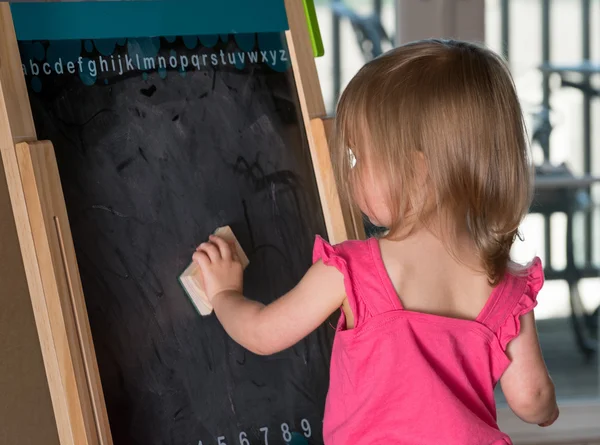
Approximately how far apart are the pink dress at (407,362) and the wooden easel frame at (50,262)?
1.13ft

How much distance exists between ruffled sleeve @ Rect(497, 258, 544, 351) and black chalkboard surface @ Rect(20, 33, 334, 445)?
34cm

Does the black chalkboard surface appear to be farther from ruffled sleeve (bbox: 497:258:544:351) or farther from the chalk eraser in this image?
ruffled sleeve (bbox: 497:258:544:351)

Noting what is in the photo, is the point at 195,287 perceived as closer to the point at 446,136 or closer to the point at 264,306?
the point at 264,306

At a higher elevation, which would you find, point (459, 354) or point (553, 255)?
point (459, 354)

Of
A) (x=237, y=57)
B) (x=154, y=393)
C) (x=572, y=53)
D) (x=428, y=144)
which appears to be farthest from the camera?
(x=572, y=53)

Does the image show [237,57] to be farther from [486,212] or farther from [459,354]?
[459,354]

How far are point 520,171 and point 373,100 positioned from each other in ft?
0.77

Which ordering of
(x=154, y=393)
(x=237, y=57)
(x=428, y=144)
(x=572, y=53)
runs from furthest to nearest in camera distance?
(x=572, y=53), (x=237, y=57), (x=154, y=393), (x=428, y=144)

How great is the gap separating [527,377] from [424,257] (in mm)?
271

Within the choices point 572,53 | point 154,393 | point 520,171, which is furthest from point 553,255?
point 154,393

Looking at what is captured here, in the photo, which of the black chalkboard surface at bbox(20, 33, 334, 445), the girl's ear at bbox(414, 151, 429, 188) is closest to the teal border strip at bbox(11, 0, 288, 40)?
the black chalkboard surface at bbox(20, 33, 334, 445)

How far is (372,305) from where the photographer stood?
1172mm

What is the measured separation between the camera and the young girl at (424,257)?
3.81ft

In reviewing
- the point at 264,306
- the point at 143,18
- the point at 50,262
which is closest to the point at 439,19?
the point at 143,18
